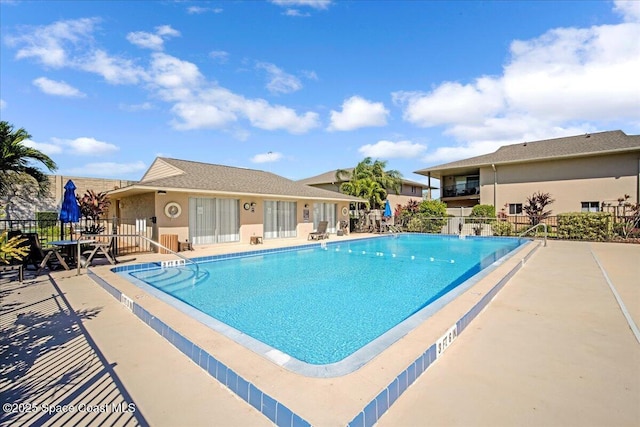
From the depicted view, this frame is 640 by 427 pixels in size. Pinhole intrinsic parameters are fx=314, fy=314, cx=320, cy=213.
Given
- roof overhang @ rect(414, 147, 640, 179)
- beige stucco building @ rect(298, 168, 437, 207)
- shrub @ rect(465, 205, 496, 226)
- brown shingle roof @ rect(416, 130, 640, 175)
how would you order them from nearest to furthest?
1. roof overhang @ rect(414, 147, 640, 179)
2. brown shingle roof @ rect(416, 130, 640, 175)
3. shrub @ rect(465, 205, 496, 226)
4. beige stucco building @ rect(298, 168, 437, 207)

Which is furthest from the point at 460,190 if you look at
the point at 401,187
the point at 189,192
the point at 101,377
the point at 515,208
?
the point at 101,377

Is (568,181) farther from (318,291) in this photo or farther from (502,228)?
(318,291)

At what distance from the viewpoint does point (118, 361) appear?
134 inches

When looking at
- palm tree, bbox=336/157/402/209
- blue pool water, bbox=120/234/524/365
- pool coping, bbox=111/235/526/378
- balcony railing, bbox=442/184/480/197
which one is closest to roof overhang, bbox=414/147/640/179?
balcony railing, bbox=442/184/480/197

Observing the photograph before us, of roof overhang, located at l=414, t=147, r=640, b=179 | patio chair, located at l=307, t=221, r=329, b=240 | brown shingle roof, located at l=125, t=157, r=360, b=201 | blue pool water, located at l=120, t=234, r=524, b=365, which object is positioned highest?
roof overhang, located at l=414, t=147, r=640, b=179

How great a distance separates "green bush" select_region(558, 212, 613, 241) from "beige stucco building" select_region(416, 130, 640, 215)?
8.69 ft

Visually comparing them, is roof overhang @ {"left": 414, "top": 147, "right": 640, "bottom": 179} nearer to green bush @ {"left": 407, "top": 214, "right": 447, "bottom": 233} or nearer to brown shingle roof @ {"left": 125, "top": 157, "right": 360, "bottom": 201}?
green bush @ {"left": 407, "top": 214, "right": 447, "bottom": 233}

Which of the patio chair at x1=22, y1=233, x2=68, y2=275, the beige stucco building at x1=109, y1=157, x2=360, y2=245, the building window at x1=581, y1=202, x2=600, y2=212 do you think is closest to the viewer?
the patio chair at x1=22, y1=233, x2=68, y2=275

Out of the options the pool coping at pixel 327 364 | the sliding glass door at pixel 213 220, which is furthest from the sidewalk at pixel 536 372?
the sliding glass door at pixel 213 220

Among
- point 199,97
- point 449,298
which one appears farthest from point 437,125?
point 449,298

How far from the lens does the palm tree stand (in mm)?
23953

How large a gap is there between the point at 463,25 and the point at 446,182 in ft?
62.4

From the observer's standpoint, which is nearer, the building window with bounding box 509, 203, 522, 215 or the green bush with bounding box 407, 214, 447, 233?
the green bush with bounding box 407, 214, 447, 233

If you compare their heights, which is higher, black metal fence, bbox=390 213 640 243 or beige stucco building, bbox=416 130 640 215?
beige stucco building, bbox=416 130 640 215
